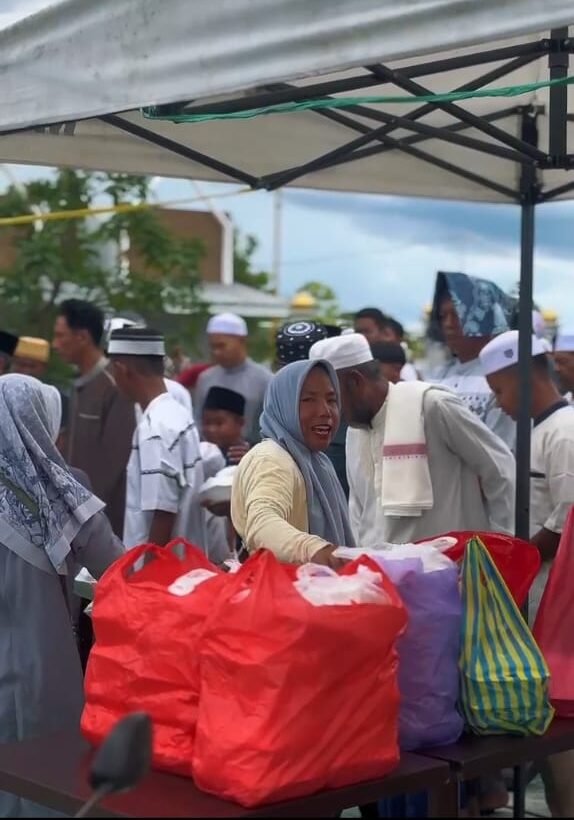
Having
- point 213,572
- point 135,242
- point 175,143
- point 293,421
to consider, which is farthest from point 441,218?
point 213,572

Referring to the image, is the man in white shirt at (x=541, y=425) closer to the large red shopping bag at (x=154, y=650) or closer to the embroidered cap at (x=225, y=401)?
the embroidered cap at (x=225, y=401)

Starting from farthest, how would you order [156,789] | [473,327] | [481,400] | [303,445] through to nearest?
[473,327] < [481,400] < [303,445] < [156,789]

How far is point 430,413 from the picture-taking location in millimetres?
4980

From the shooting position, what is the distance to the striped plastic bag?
326cm

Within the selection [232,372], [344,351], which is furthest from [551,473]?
[232,372]

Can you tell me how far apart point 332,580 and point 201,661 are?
1.06 feet

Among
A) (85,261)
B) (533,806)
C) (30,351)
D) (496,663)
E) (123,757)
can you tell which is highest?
(85,261)

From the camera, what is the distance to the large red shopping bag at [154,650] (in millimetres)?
2920

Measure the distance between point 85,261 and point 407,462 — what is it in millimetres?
9865

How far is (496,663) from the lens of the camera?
328 centimetres

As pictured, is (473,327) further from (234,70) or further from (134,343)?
(234,70)

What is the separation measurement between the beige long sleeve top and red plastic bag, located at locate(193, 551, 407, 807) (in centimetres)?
58

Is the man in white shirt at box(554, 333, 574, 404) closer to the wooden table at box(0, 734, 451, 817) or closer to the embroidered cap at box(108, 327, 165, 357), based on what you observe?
the embroidered cap at box(108, 327, 165, 357)

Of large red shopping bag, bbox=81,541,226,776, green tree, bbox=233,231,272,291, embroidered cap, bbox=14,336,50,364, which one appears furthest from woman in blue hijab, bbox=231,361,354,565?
green tree, bbox=233,231,272,291
